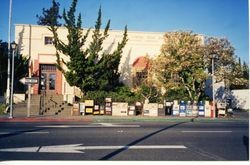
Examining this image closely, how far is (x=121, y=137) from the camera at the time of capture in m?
12.3

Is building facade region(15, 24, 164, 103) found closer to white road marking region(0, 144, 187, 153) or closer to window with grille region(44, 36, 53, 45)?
window with grille region(44, 36, 53, 45)

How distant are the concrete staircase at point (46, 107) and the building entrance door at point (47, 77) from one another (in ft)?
7.75

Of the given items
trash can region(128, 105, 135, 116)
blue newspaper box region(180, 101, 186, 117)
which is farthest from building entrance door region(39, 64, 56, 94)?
blue newspaper box region(180, 101, 186, 117)

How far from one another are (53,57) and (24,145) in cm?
2250

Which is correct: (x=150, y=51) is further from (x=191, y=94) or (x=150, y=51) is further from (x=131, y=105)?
(x=131, y=105)

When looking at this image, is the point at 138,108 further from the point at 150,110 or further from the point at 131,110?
the point at 150,110

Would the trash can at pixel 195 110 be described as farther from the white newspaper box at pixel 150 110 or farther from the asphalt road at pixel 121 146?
the asphalt road at pixel 121 146

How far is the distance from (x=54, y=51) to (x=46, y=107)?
23.8 ft

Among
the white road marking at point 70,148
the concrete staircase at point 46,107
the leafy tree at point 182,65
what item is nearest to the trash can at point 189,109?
the leafy tree at point 182,65

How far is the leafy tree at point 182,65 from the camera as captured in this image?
28.4 meters

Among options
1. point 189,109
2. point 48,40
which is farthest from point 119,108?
point 48,40

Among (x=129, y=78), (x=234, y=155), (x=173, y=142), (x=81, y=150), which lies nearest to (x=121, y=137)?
(x=173, y=142)

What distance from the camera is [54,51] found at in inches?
1261

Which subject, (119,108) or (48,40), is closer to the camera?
(119,108)
